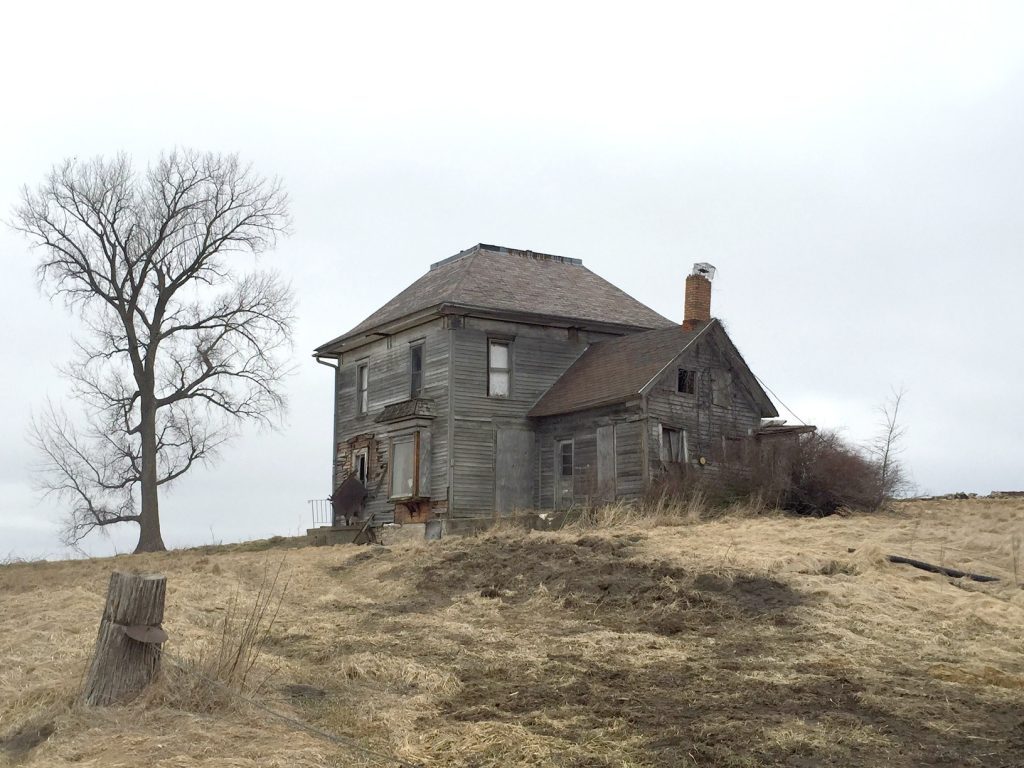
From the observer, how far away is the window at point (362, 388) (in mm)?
31686

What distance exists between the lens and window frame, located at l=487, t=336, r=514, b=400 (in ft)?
93.0

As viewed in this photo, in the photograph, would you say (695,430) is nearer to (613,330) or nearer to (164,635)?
(613,330)

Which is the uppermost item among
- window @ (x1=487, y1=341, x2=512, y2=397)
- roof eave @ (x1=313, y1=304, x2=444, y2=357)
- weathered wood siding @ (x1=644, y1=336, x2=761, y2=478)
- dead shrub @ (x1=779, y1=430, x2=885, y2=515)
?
roof eave @ (x1=313, y1=304, x2=444, y2=357)

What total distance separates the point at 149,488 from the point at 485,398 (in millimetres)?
12395

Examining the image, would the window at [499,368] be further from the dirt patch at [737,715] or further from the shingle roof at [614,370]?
the dirt patch at [737,715]

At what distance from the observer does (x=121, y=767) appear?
698 cm

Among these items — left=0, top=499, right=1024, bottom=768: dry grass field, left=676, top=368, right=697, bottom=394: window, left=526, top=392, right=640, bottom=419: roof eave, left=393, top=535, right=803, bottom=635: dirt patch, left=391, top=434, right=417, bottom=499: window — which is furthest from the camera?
left=391, top=434, right=417, bottom=499: window

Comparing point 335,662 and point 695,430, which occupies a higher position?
point 695,430

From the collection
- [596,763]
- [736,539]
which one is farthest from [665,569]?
[596,763]

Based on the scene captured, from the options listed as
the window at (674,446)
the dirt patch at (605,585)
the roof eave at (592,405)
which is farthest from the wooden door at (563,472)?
the dirt patch at (605,585)

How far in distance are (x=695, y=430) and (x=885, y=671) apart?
1681cm

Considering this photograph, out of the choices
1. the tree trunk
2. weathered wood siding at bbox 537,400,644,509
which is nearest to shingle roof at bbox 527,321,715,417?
weathered wood siding at bbox 537,400,644,509

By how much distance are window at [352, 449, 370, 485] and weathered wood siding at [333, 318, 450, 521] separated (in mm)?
385

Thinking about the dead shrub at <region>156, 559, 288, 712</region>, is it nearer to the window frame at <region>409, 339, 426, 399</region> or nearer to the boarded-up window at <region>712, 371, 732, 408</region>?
the boarded-up window at <region>712, 371, 732, 408</region>
